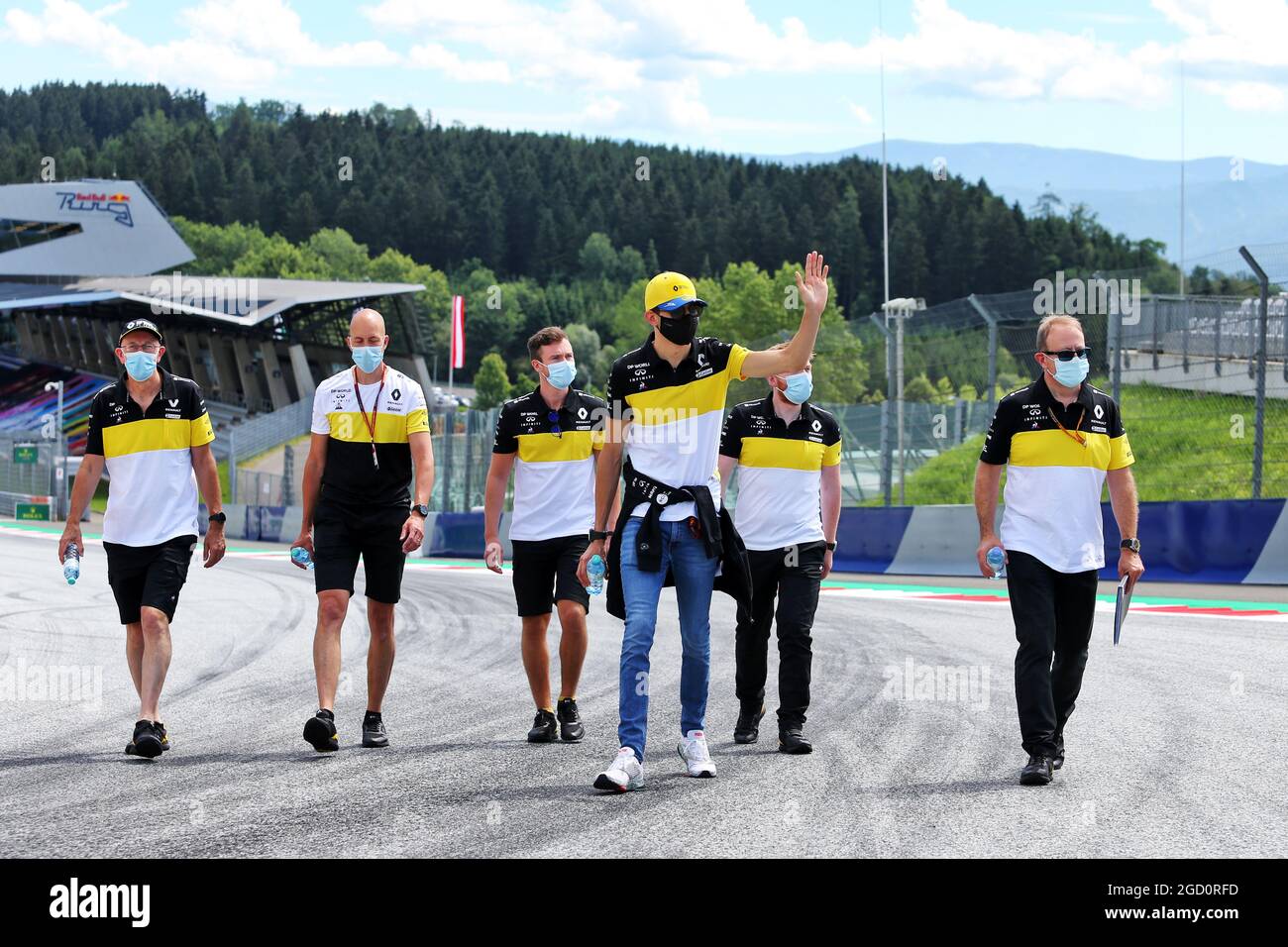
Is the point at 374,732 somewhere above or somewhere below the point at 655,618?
below

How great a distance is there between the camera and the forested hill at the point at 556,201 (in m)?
150

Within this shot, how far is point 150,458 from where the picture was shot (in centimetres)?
716

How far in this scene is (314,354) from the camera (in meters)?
77.1

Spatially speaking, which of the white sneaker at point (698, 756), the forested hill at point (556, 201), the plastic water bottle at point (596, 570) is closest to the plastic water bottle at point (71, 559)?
the plastic water bottle at point (596, 570)

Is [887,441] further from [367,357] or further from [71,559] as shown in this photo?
[71,559]

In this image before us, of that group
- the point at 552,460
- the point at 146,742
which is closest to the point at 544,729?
the point at 552,460

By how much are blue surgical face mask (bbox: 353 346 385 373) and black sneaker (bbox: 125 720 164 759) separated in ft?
6.04

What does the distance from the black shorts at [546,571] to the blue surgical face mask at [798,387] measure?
1.19 m

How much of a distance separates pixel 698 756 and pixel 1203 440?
13.0 m

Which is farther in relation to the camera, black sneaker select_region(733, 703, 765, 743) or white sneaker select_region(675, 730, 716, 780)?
black sneaker select_region(733, 703, 765, 743)

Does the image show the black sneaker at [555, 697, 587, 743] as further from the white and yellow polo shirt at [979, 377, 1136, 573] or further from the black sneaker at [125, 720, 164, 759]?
the white and yellow polo shirt at [979, 377, 1136, 573]

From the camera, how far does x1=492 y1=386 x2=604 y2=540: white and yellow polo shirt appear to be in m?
7.42

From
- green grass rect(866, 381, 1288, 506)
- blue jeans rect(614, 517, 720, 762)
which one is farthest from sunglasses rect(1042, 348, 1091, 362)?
green grass rect(866, 381, 1288, 506)

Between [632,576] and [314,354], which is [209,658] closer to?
[632,576]
